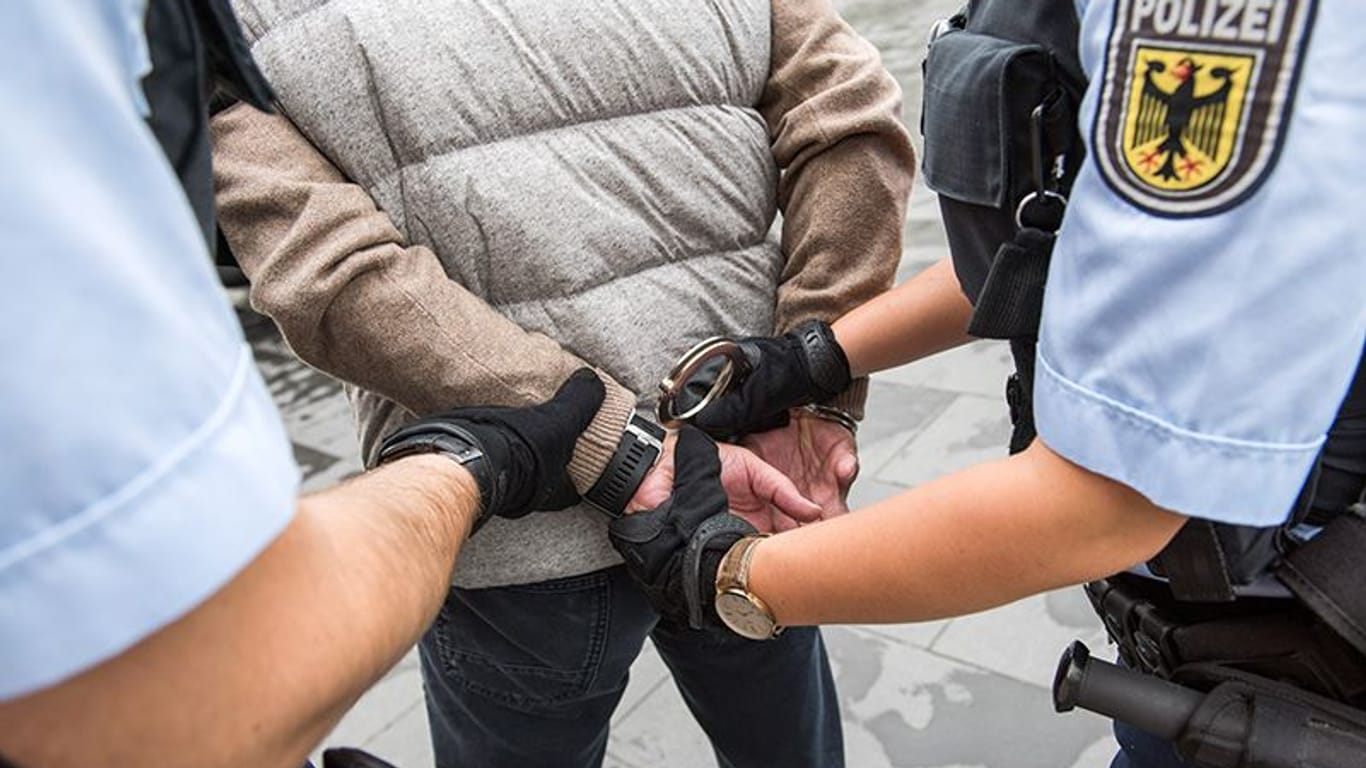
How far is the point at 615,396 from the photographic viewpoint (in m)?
1.33

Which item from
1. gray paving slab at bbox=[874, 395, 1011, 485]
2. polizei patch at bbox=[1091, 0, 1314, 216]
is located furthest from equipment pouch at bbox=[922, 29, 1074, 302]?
gray paving slab at bbox=[874, 395, 1011, 485]

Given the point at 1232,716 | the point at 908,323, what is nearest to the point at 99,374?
the point at 1232,716

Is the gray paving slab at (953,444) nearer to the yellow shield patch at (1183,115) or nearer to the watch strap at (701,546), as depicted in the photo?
the watch strap at (701,546)

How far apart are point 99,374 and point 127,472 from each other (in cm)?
5

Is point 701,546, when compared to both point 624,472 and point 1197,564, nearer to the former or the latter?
point 624,472

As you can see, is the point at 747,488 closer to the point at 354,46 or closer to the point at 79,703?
the point at 354,46

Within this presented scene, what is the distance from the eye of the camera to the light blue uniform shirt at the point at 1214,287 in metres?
0.65

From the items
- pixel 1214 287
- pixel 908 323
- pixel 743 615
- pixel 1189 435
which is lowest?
pixel 743 615

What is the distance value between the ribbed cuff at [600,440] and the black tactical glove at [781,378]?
123mm

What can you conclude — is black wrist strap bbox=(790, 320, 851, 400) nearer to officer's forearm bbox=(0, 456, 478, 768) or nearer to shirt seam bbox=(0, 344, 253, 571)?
officer's forearm bbox=(0, 456, 478, 768)

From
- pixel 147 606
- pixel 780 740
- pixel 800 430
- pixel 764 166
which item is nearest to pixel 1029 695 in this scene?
pixel 780 740

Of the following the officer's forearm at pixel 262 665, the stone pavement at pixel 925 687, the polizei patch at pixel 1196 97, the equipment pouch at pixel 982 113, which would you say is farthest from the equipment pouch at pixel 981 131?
the stone pavement at pixel 925 687

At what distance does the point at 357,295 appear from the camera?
1.21 m

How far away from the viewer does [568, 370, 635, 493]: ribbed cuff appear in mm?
1293
